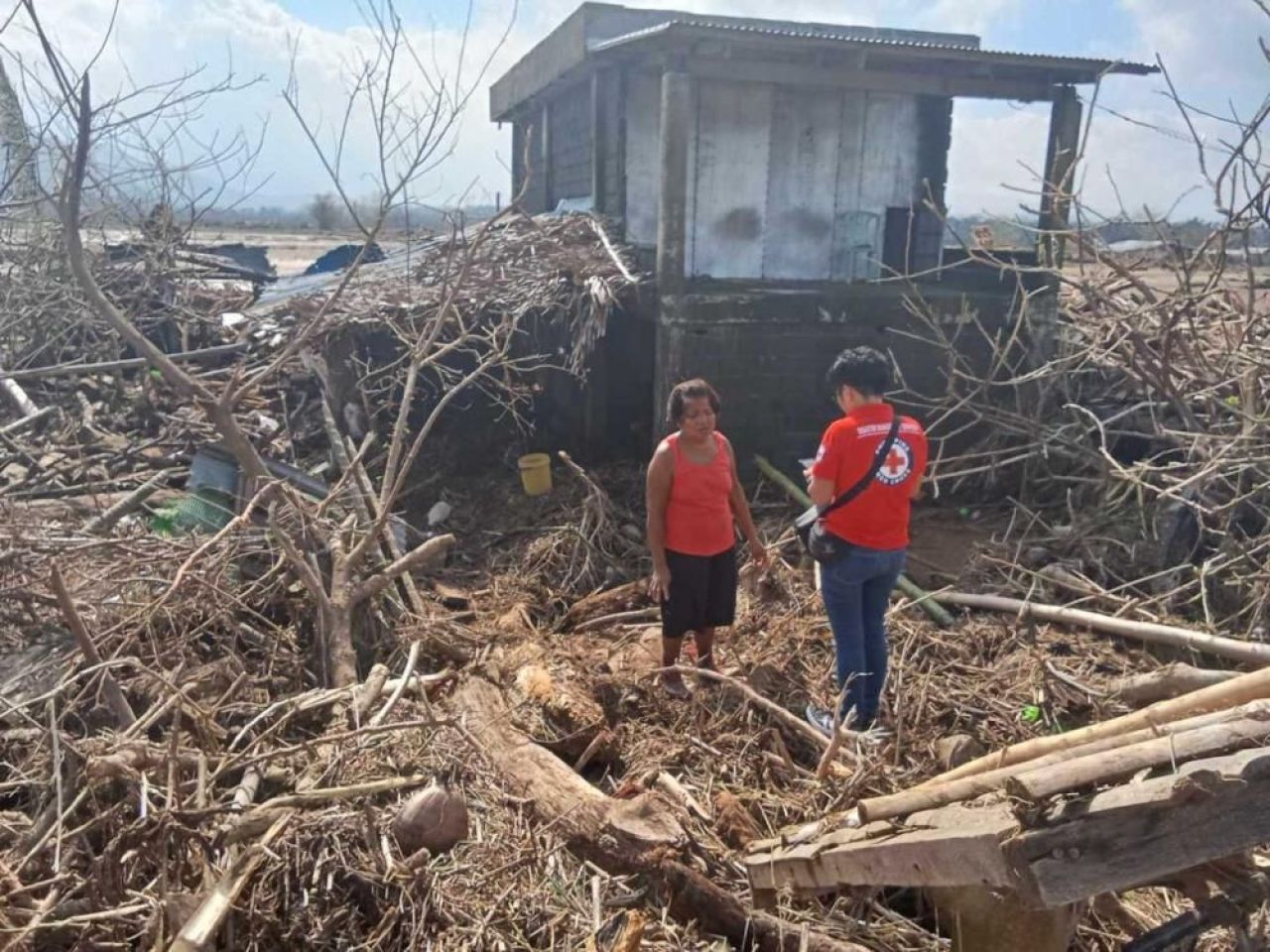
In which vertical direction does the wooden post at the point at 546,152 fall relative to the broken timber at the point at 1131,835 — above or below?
above

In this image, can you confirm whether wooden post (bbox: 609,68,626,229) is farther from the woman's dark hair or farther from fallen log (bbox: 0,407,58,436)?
the woman's dark hair

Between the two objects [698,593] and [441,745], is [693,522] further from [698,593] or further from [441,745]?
[441,745]

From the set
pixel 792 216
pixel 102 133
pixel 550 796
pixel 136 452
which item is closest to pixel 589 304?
pixel 792 216

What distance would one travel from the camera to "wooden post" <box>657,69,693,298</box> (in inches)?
302

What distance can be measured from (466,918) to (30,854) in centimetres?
136

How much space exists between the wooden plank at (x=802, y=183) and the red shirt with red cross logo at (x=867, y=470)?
5.12 meters

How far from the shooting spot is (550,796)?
139 inches

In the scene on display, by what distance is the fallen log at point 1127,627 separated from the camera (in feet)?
14.3

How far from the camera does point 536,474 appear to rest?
8141 millimetres

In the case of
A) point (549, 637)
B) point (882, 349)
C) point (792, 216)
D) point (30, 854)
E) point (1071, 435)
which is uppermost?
point (792, 216)

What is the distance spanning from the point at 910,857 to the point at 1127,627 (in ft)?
10.6

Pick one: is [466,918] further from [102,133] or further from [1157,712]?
[102,133]

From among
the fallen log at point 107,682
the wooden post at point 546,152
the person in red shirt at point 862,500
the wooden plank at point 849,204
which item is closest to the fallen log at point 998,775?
the person in red shirt at point 862,500

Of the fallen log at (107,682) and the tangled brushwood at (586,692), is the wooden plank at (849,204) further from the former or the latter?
the fallen log at (107,682)
